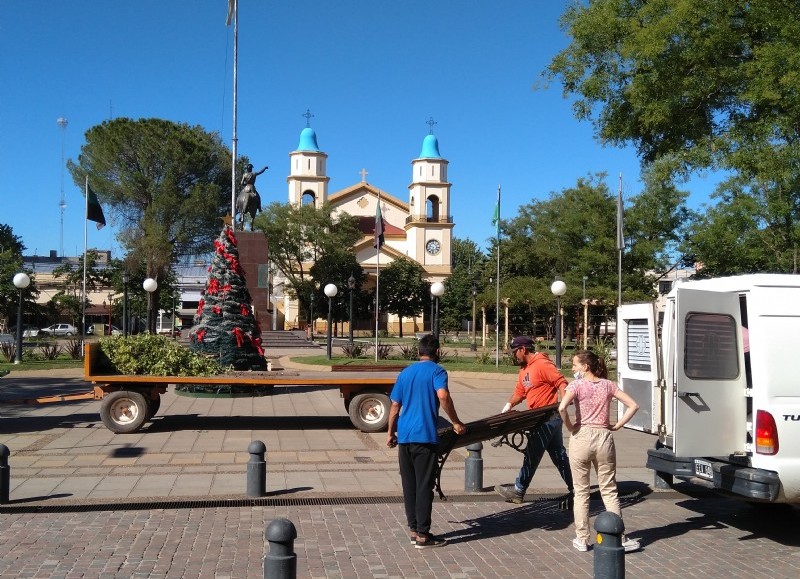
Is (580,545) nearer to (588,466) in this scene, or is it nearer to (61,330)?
(588,466)

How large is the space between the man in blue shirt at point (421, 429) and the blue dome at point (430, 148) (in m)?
71.6

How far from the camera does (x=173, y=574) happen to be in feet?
19.3

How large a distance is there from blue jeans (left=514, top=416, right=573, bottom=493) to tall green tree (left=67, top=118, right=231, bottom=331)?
4382 cm

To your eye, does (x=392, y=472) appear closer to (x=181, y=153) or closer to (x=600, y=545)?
(x=600, y=545)

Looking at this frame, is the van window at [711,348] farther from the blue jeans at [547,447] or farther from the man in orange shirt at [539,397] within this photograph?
the blue jeans at [547,447]

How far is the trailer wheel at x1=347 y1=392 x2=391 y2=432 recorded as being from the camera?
510 inches

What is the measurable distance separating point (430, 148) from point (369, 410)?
6693 centimetres

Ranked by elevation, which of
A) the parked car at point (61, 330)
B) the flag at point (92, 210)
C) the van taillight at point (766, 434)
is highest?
the flag at point (92, 210)

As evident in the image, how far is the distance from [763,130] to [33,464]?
1317cm

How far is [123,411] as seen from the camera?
12453mm

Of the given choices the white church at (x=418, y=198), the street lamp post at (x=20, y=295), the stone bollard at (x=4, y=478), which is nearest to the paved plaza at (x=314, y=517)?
the stone bollard at (x=4, y=478)

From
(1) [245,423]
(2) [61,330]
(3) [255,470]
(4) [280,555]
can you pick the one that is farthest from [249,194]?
(2) [61,330]

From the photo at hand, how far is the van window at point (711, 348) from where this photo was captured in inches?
279

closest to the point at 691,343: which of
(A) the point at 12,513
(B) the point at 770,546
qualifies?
(B) the point at 770,546
